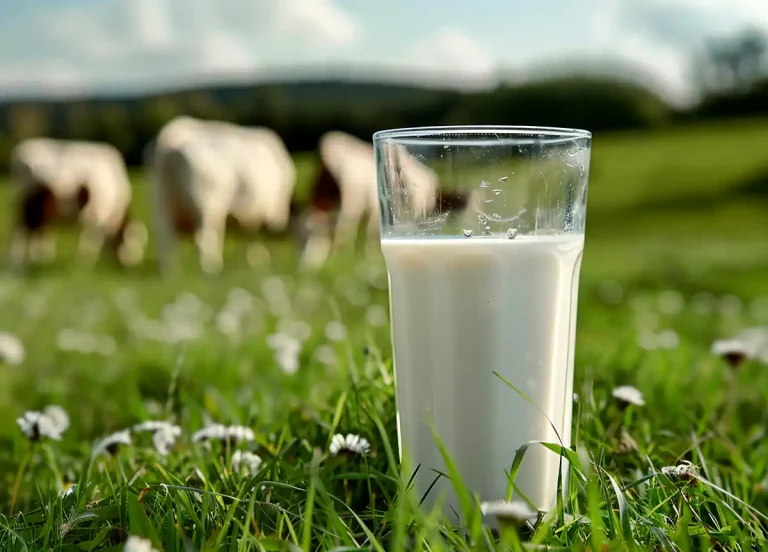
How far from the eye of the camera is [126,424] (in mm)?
3268

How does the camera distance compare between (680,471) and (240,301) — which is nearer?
(680,471)

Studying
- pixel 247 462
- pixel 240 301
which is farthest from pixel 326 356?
pixel 240 301

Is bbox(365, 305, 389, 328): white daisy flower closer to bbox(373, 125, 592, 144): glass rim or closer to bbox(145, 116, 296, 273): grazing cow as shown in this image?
bbox(373, 125, 592, 144): glass rim

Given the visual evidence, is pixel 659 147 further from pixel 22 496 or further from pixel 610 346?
pixel 22 496

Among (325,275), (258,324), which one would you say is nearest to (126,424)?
(258,324)

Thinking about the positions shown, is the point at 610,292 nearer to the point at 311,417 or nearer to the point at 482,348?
the point at 311,417

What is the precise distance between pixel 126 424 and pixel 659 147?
101 ft

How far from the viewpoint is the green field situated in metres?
1.46

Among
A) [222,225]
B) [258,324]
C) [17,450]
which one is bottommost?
[222,225]

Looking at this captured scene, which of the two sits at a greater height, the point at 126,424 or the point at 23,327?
the point at 126,424

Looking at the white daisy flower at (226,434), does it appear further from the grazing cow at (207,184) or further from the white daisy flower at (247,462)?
the grazing cow at (207,184)

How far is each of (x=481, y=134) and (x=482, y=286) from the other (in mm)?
288

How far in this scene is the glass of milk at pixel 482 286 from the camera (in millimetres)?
1529

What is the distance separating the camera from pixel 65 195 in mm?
14453
